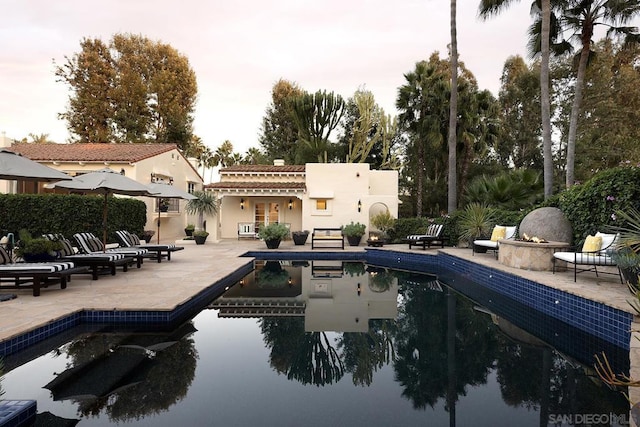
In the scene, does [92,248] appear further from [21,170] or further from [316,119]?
[316,119]

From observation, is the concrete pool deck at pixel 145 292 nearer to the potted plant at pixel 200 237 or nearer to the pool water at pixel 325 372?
the pool water at pixel 325 372

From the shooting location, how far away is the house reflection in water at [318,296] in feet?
21.7

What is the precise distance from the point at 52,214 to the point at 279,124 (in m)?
24.3

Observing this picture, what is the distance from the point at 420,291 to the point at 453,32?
13898mm

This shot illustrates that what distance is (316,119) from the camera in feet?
91.7

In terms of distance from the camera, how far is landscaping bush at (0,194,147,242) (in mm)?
12805

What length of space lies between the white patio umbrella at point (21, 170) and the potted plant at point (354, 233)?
1201cm

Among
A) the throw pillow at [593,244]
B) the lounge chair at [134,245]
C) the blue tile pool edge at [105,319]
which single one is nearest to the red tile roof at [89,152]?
the lounge chair at [134,245]

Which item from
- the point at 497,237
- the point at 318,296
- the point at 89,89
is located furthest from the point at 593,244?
the point at 89,89

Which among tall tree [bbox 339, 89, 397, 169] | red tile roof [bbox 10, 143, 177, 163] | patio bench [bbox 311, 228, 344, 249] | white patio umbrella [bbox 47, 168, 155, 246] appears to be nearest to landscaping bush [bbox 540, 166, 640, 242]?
patio bench [bbox 311, 228, 344, 249]

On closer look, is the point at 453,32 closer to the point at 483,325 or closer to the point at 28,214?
the point at 483,325

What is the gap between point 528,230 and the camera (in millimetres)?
10391

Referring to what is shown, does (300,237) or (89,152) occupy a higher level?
(89,152)

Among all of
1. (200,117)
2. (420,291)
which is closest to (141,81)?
(200,117)
